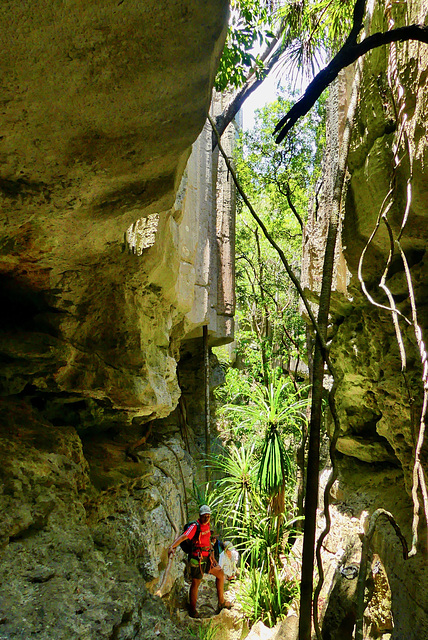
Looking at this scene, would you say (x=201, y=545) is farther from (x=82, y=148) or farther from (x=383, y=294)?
(x=82, y=148)

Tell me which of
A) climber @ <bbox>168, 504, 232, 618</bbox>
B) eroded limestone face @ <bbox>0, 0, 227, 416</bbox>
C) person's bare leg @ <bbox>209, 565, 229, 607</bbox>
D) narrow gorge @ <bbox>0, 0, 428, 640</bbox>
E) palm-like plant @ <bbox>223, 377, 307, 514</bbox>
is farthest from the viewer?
palm-like plant @ <bbox>223, 377, 307, 514</bbox>

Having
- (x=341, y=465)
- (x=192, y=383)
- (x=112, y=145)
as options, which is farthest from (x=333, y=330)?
(x=192, y=383)

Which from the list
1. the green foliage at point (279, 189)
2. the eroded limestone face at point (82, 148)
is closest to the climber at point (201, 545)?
the eroded limestone face at point (82, 148)

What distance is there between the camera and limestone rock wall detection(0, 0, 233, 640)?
1337mm

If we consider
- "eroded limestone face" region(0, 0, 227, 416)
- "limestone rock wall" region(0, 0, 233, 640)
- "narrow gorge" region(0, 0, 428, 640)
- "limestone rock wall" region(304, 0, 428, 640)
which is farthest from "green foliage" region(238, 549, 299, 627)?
"eroded limestone face" region(0, 0, 227, 416)

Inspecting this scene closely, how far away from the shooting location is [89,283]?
326 centimetres

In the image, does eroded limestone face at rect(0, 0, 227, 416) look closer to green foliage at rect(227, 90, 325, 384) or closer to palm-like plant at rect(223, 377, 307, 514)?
palm-like plant at rect(223, 377, 307, 514)

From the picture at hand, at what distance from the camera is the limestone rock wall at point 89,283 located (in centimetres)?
134

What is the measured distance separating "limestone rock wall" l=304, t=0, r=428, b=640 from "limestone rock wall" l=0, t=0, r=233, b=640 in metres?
1.59

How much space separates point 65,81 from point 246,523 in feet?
19.7

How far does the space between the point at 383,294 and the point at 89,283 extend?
9.09 ft

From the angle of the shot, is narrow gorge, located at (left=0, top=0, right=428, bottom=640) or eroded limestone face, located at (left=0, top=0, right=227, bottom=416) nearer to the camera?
eroded limestone face, located at (left=0, top=0, right=227, bottom=416)

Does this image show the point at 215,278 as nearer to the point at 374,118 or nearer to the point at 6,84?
the point at 374,118

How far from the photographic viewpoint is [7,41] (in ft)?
4.08
